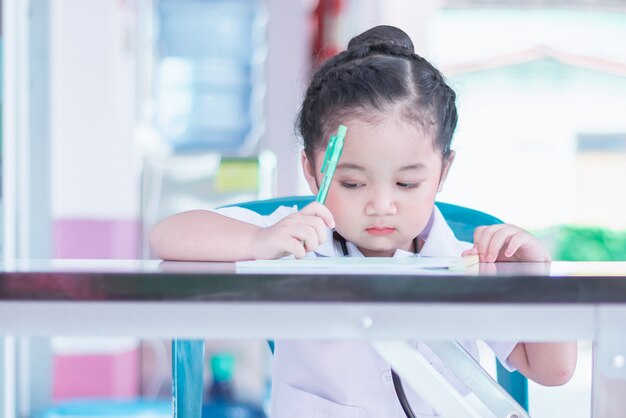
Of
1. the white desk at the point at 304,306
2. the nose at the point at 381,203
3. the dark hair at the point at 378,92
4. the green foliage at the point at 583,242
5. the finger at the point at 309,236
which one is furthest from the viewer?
the green foliage at the point at 583,242

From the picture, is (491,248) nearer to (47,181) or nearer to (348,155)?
(348,155)

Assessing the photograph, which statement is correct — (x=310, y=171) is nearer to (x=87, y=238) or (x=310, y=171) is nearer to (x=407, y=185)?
(x=407, y=185)

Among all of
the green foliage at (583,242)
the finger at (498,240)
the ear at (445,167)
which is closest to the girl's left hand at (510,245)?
the finger at (498,240)

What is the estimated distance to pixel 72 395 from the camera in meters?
3.53

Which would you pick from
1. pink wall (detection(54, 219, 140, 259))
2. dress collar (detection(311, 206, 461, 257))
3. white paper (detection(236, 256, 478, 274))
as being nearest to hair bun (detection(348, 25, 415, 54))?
dress collar (detection(311, 206, 461, 257))

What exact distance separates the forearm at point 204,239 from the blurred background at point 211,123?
173 cm

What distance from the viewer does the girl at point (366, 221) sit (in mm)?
976

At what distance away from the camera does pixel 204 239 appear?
0.99m

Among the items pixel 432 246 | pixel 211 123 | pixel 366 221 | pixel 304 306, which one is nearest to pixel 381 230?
pixel 366 221

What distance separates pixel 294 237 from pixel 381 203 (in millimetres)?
260

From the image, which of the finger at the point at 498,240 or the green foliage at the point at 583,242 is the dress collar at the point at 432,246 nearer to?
the finger at the point at 498,240

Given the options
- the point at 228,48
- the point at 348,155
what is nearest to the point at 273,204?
the point at 348,155

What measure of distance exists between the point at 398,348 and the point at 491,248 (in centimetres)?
36

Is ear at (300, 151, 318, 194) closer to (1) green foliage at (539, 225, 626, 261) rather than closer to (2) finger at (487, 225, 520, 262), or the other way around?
(2) finger at (487, 225, 520, 262)
